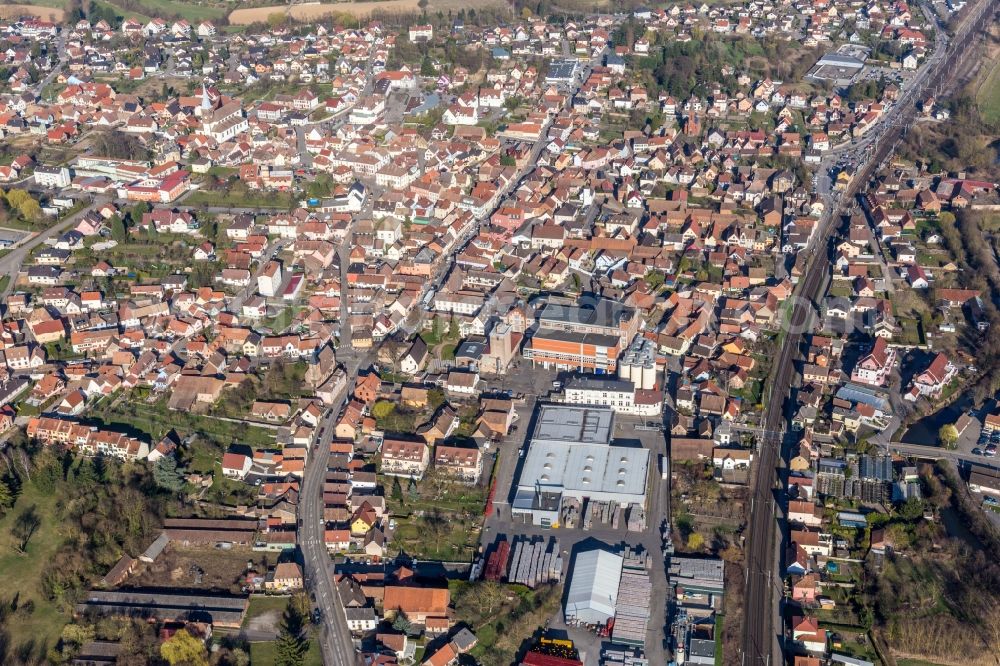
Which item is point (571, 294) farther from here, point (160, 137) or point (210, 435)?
point (160, 137)

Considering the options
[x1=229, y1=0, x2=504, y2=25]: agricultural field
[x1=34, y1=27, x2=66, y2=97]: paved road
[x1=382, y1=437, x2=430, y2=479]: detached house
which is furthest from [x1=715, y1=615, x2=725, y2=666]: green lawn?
[x1=229, y1=0, x2=504, y2=25]: agricultural field

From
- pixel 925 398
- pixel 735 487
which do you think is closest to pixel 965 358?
pixel 925 398

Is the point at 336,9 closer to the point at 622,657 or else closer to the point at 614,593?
the point at 614,593

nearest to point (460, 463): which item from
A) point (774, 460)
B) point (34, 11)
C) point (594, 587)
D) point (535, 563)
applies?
point (535, 563)

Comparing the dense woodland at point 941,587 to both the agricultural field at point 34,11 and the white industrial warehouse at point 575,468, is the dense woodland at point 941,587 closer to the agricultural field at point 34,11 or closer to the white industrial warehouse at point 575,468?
the white industrial warehouse at point 575,468

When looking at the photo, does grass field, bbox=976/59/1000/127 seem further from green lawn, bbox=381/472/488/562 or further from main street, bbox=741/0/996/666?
green lawn, bbox=381/472/488/562

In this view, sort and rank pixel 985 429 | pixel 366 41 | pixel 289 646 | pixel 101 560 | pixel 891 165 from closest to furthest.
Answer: pixel 289 646 < pixel 101 560 < pixel 985 429 < pixel 891 165 < pixel 366 41
